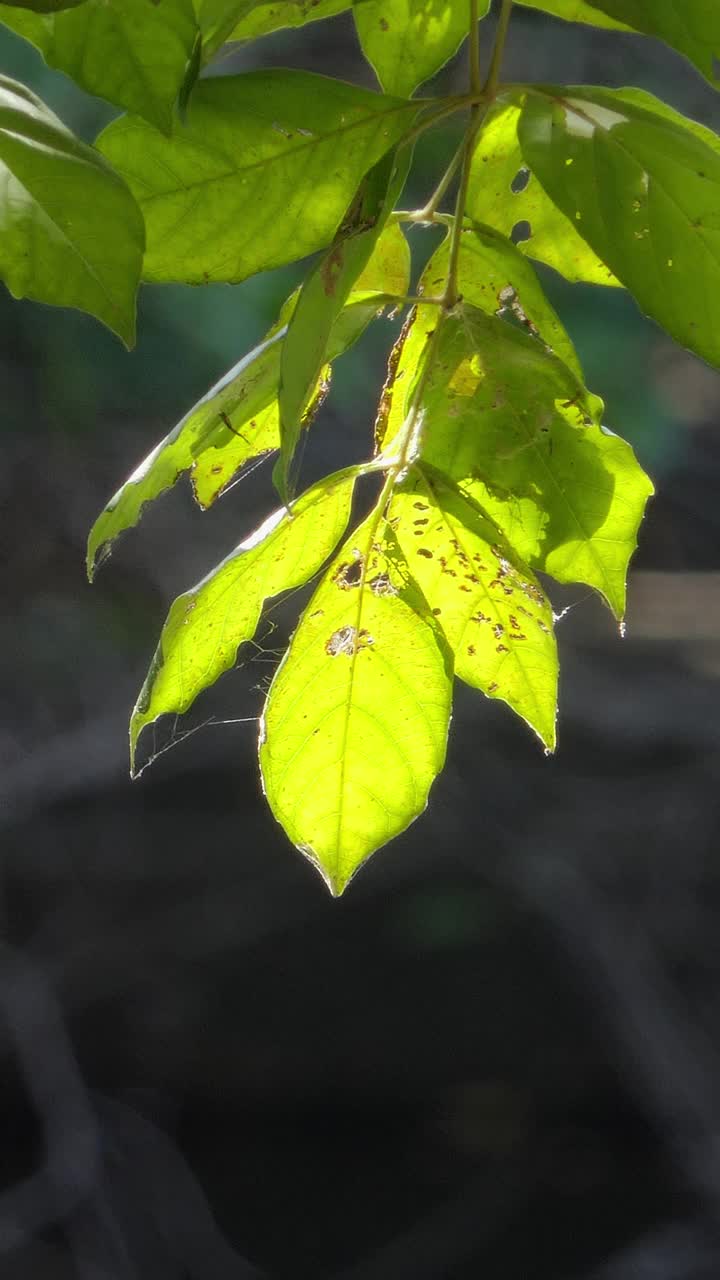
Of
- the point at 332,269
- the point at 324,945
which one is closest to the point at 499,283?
the point at 332,269

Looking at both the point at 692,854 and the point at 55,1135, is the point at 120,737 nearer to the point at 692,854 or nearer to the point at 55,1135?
the point at 55,1135

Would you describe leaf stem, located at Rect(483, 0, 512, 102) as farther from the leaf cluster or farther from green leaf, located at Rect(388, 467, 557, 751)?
green leaf, located at Rect(388, 467, 557, 751)

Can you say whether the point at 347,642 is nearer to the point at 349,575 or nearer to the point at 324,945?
the point at 349,575

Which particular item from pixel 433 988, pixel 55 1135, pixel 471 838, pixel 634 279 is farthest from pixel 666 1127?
pixel 634 279

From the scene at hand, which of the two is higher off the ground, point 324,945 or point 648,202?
point 648,202

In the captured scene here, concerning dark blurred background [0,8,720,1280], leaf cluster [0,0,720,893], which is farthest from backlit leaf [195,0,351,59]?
dark blurred background [0,8,720,1280]

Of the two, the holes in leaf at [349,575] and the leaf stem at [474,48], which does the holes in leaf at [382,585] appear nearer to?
the holes in leaf at [349,575]

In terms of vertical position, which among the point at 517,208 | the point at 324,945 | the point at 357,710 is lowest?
the point at 324,945
